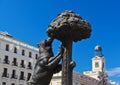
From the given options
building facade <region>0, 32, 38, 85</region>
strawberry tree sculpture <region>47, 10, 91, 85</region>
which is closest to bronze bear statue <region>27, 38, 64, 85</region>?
strawberry tree sculpture <region>47, 10, 91, 85</region>

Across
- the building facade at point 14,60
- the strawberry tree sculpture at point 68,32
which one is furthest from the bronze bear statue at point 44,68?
the building facade at point 14,60

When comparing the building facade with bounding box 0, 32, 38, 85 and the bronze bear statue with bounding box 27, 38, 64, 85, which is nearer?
the bronze bear statue with bounding box 27, 38, 64, 85

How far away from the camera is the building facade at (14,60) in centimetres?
5203

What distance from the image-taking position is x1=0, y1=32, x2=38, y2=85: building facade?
52.0m

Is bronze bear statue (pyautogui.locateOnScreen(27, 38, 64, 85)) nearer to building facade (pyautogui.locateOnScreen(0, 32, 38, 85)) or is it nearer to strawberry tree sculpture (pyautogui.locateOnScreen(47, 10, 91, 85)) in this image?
strawberry tree sculpture (pyautogui.locateOnScreen(47, 10, 91, 85))

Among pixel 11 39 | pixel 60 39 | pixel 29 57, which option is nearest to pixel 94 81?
pixel 29 57

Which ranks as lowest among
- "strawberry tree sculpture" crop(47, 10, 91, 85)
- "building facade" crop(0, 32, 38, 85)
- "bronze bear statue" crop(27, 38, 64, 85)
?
"bronze bear statue" crop(27, 38, 64, 85)

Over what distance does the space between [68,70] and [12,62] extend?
4593cm

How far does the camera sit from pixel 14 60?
2135 inches

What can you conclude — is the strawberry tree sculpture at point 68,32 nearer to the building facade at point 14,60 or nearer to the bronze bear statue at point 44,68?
the bronze bear statue at point 44,68

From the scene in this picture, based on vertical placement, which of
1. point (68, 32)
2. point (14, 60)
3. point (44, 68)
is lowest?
point (44, 68)

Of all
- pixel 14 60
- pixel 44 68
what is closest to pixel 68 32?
pixel 44 68

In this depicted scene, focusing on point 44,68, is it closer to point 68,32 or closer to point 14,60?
point 68,32

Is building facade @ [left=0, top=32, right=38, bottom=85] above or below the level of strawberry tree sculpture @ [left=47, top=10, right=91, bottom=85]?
above
